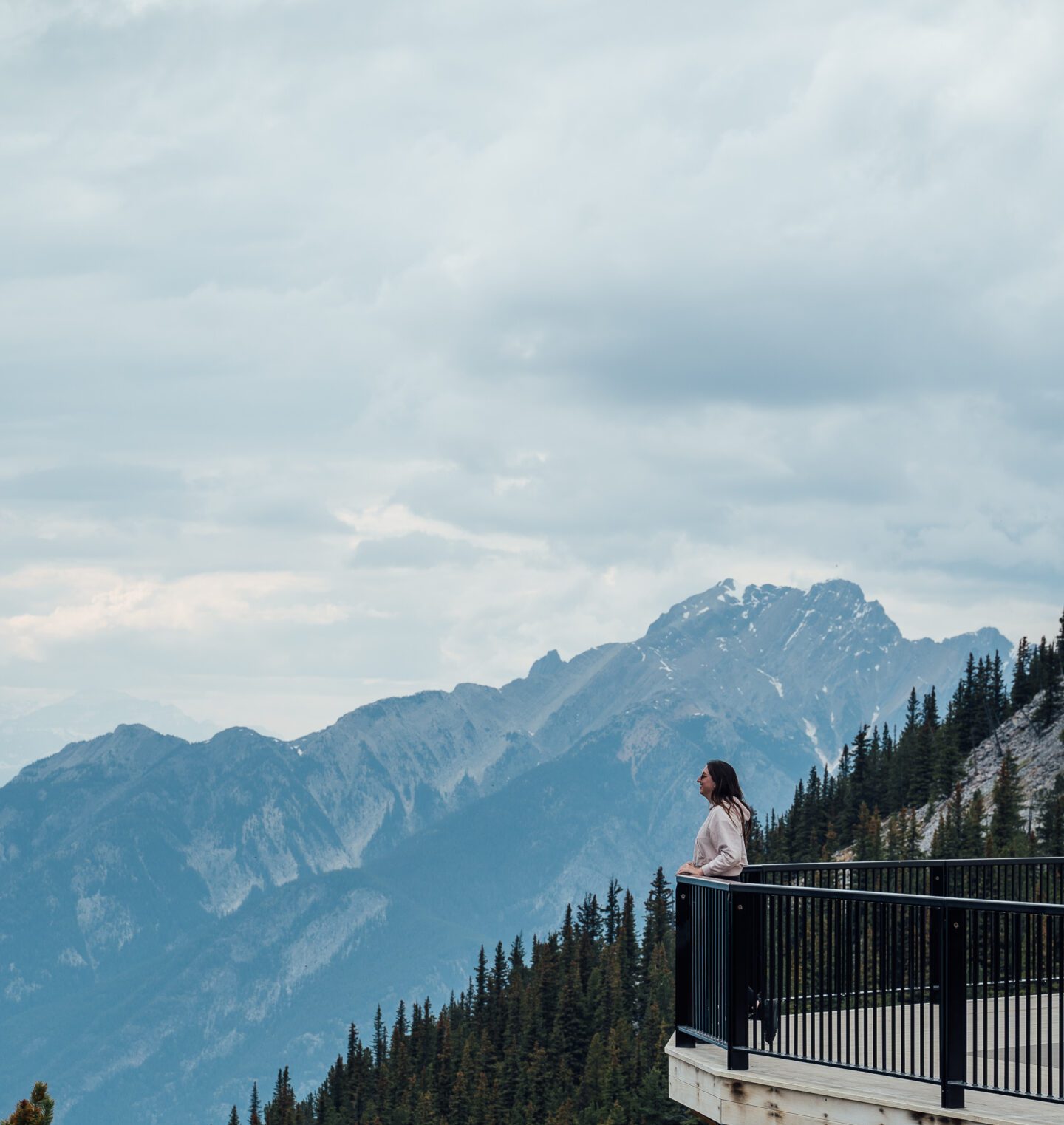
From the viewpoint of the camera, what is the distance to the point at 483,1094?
514 ft

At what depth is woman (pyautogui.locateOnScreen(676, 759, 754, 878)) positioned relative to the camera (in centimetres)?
1428

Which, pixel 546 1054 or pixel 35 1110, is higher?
pixel 35 1110

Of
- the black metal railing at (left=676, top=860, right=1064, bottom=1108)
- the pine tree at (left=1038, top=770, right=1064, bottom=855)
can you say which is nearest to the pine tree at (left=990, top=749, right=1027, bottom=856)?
the pine tree at (left=1038, top=770, right=1064, bottom=855)

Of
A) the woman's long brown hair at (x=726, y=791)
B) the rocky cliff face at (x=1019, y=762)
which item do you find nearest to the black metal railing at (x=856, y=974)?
the woman's long brown hair at (x=726, y=791)

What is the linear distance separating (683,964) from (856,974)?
2.55 metres

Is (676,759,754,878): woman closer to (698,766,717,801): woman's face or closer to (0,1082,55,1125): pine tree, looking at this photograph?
(698,766,717,801): woman's face

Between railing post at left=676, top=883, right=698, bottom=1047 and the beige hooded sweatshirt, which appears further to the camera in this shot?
railing post at left=676, top=883, right=698, bottom=1047

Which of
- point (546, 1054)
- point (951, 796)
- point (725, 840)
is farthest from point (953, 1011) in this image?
point (951, 796)

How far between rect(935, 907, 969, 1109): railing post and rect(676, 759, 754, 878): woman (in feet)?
9.07

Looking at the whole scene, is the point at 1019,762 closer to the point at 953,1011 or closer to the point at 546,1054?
the point at 546,1054

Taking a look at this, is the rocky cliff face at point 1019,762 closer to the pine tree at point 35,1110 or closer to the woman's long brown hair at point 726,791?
the pine tree at point 35,1110

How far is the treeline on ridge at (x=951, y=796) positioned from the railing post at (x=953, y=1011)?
407ft

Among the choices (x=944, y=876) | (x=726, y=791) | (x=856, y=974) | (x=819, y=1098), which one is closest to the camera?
(x=819, y=1098)

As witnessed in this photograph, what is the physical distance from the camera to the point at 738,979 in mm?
13586
